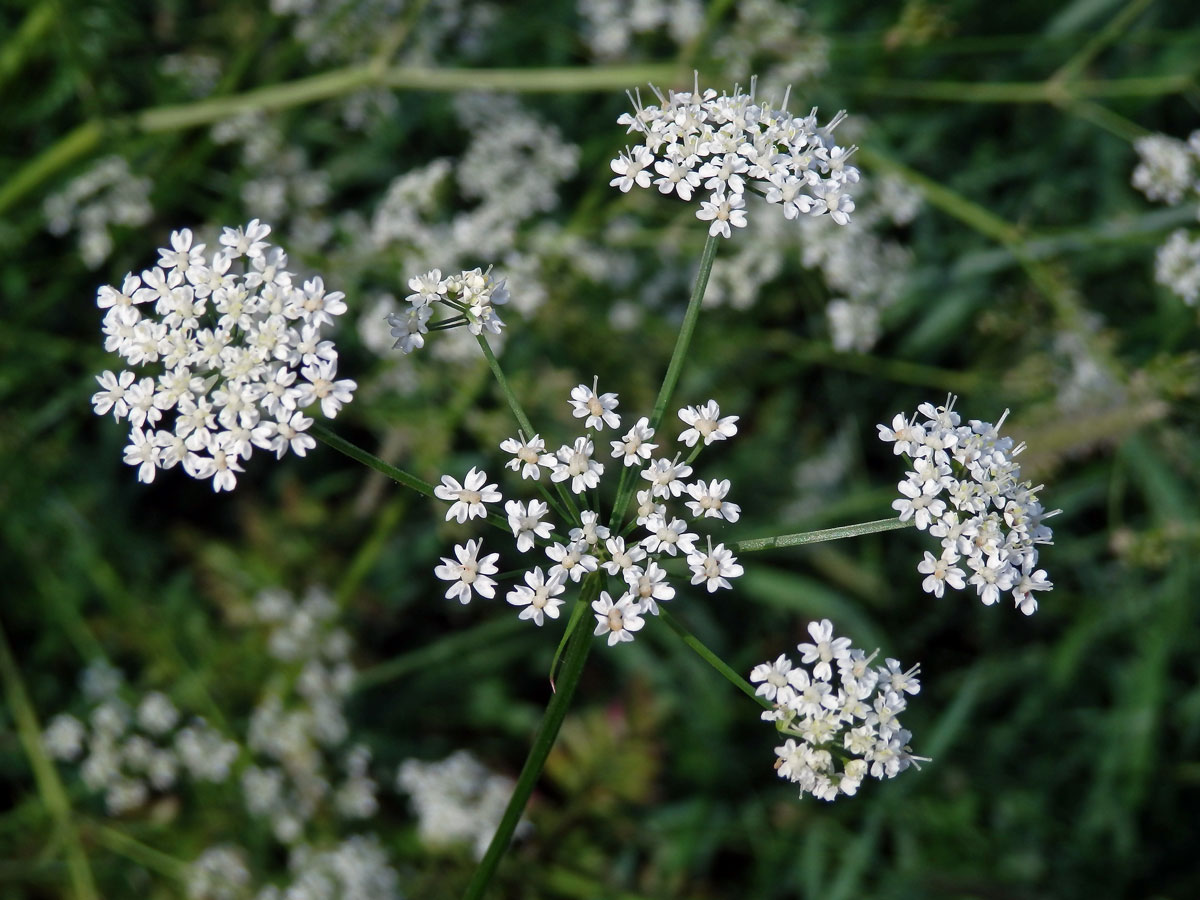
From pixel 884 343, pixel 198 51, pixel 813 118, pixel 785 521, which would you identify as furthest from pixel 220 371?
pixel 884 343

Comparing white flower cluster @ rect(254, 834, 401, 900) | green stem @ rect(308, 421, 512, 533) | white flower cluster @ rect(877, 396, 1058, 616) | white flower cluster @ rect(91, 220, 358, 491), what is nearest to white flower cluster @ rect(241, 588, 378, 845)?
white flower cluster @ rect(254, 834, 401, 900)

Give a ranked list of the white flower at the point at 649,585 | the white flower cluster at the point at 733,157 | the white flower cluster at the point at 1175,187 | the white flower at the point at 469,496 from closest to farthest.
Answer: the white flower at the point at 649,585 < the white flower at the point at 469,496 < the white flower cluster at the point at 733,157 < the white flower cluster at the point at 1175,187

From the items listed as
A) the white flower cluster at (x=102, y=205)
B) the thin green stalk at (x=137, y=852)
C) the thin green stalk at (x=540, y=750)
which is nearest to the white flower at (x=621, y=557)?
the thin green stalk at (x=540, y=750)

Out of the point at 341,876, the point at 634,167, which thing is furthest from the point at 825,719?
the point at 341,876

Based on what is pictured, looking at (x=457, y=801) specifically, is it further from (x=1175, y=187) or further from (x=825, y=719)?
(x=1175, y=187)

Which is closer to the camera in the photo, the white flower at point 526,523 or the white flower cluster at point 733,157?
the white flower at point 526,523

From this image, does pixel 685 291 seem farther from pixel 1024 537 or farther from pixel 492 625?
pixel 1024 537

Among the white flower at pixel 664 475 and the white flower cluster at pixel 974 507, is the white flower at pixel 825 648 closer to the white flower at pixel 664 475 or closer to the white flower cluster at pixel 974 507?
the white flower cluster at pixel 974 507
